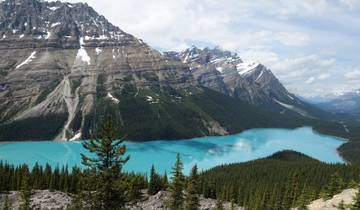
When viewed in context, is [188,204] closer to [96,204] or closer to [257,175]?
[96,204]

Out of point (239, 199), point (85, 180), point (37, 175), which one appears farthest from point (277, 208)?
point (85, 180)

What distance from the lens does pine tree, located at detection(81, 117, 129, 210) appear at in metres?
32.6

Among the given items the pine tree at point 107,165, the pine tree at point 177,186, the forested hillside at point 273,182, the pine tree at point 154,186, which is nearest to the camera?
the pine tree at point 107,165

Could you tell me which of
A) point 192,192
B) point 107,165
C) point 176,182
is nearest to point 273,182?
point 192,192

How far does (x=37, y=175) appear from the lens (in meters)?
115

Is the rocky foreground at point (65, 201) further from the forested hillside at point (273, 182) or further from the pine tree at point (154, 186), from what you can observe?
the forested hillside at point (273, 182)

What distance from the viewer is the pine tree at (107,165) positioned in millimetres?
32562

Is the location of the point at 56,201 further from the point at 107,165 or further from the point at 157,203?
the point at 107,165

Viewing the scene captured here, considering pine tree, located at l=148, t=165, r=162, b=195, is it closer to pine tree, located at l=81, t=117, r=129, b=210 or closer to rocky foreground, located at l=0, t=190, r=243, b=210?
rocky foreground, located at l=0, t=190, r=243, b=210

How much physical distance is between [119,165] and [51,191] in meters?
72.3

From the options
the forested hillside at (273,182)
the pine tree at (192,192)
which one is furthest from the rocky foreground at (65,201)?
the pine tree at (192,192)

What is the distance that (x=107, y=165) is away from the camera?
33156 millimetres

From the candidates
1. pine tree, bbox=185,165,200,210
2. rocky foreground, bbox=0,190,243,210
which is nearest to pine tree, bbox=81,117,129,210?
pine tree, bbox=185,165,200,210

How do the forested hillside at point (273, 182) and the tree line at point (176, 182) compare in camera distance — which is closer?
the tree line at point (176, 182)
